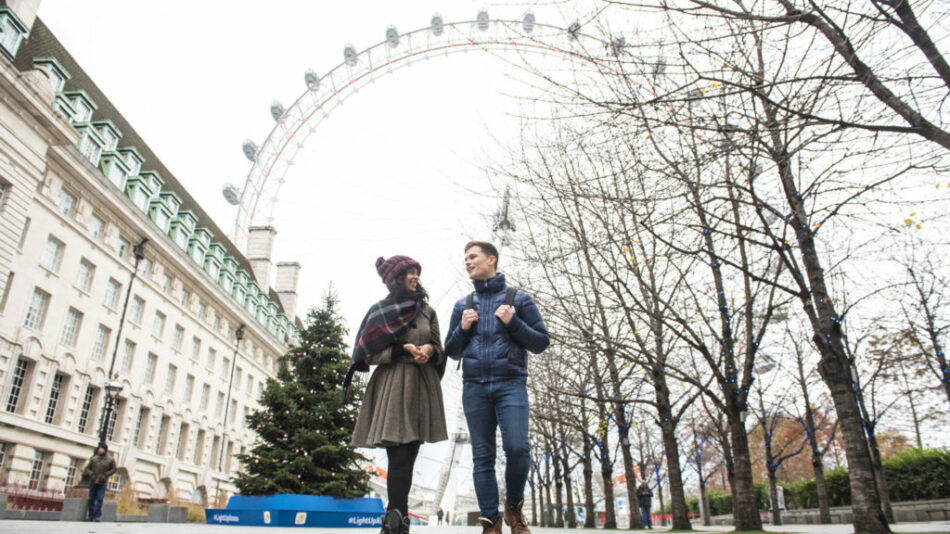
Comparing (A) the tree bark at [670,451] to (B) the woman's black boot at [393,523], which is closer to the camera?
(B) the woman's black boot at [393,523]

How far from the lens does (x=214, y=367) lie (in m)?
42.1

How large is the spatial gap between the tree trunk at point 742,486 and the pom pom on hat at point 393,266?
8.61 meters

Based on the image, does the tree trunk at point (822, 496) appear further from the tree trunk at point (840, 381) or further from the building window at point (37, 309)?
the building window at point (37, 309)

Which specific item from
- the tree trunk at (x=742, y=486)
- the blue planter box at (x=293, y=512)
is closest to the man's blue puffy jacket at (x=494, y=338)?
the tree trunk at (x=742, y=486)

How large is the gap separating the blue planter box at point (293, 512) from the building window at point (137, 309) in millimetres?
20891

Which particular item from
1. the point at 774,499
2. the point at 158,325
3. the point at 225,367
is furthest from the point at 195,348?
the point at 774,499

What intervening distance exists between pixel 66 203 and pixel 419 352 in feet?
95.2

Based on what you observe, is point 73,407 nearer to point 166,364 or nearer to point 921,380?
point 166,364

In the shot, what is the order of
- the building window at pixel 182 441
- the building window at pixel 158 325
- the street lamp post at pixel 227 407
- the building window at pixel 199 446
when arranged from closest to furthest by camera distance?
the building window at pixel 158 325
the building window at pixel 182 441
the building window at pixel 199 446
the street lamp post at pixel 227 407

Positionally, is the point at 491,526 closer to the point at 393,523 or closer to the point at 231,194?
the point at 393,523

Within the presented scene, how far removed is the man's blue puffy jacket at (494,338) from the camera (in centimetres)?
440

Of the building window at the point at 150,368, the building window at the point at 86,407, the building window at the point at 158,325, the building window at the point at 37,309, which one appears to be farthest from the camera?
the building window at the point at 158,325

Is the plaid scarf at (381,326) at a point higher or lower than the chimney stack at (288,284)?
lower

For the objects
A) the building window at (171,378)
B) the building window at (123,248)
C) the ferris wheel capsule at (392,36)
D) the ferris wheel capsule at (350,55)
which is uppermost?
the ferris wheel capsule at (392,36)
